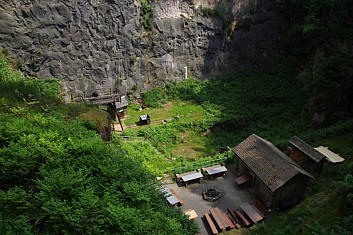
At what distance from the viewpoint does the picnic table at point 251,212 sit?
16.1 m

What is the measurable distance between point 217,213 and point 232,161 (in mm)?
5671

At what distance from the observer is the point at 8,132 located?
11.2m

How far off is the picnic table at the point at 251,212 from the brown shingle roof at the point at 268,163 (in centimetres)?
162

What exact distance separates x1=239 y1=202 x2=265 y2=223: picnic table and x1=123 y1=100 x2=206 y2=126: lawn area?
1332 cm

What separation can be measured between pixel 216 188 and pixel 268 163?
3807mm

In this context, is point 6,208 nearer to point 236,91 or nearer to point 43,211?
point 43,211

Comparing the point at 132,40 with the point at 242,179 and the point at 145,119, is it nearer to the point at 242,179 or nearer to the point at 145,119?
the point at 145,119

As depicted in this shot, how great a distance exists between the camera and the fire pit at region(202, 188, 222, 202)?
17930 millimetres

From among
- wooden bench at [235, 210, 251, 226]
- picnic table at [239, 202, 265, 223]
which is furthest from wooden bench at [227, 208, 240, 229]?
picnic table at [239, 202, 265, 223]

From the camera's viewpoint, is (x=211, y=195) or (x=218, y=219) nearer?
(x=218, y=219)

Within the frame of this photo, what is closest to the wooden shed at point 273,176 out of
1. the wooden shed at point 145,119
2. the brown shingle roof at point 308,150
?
the brown shingle roof at point 308,150

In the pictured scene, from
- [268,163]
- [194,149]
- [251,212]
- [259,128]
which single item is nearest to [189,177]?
[251,212]

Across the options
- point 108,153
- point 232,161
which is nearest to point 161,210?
point 108,153

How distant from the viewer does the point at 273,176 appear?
16.7 metres
